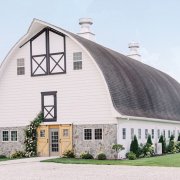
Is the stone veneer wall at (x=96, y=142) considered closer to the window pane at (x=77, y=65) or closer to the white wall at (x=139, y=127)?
the white wall at (x=139, y=127)

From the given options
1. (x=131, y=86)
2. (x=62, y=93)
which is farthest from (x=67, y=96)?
(x=131, y=86)

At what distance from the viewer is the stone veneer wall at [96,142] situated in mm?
33406

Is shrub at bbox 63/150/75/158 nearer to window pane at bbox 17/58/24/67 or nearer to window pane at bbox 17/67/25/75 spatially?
window pane at bbox 17/67/25/75

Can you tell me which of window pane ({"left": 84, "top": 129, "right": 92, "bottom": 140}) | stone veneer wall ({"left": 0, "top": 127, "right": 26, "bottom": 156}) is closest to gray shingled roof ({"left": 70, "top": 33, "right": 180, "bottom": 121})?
window pane ({"left": 84, "top": 129, "right": 92, "bottom": 140})

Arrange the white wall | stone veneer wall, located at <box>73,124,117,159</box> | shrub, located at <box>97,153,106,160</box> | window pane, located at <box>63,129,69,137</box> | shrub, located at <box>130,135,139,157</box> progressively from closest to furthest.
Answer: shrub, located at <box>97,153,106,160</box> < stone veneer wall, located at <box>73,124,117,159</box> < the white wall < shrub, located at <box>130,135,139,157</box> < window pane, located at <box>63,129,69,137</box>

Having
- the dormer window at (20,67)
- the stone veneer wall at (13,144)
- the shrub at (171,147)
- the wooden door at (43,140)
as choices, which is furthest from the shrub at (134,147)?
the dormer window at (20,67)

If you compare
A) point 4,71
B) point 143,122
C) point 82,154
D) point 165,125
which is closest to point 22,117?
point 4,71

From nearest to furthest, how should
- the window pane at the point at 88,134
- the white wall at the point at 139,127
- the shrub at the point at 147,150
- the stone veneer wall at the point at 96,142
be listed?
the stone veneer wall at the point at 96,142 < the white wall at the point at 139,127 < the window pane at the point at 88,134 < the shrub at the point at 147,150

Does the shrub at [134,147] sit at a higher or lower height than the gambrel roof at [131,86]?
lower

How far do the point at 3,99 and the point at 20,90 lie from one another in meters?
1.59

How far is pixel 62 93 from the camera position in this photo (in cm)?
3575

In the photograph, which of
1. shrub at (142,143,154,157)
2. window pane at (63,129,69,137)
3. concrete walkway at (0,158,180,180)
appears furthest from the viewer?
shrub at (142,143,154,157)

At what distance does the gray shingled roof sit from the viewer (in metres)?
34.6

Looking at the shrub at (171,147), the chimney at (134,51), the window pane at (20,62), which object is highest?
the chimney at (134,51)
